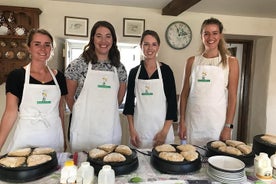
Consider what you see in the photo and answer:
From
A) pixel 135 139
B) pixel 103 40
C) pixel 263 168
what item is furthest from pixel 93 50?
pixel 263 168

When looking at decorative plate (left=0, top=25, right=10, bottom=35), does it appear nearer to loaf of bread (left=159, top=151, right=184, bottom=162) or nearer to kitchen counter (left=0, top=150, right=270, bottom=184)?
kitchen counter (left=0, top=150, right=270, bottom=184)

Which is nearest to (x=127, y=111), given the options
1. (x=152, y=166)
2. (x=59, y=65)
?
(x=152, y=166)

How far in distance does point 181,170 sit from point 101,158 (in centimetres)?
32

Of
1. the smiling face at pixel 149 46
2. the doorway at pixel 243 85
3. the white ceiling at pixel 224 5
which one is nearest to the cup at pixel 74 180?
the smiling face at pixel 149 46

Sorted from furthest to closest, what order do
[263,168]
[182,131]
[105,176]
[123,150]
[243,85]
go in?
1. [243,85]
2. [182,131]
3. [123,150]
4. [263,168]
5. [105,176]

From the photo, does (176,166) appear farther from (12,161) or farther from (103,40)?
(103,40)

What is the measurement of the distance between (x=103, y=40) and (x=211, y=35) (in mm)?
664

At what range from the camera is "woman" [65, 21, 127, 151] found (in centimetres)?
144

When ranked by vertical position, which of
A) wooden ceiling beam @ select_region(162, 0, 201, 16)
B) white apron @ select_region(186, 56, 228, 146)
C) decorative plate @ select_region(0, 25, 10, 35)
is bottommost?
white apron @ select_region(186, 56, 228, 146)

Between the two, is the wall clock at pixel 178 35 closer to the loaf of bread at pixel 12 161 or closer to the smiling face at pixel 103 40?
the smiling face at pixel 103 40

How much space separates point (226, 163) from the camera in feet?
3.16

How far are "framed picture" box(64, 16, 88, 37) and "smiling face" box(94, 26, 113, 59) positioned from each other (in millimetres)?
1246

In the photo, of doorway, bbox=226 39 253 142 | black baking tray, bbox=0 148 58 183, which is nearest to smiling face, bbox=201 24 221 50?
black baking tray, bbox=0 148 58 183

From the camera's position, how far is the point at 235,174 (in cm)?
87
